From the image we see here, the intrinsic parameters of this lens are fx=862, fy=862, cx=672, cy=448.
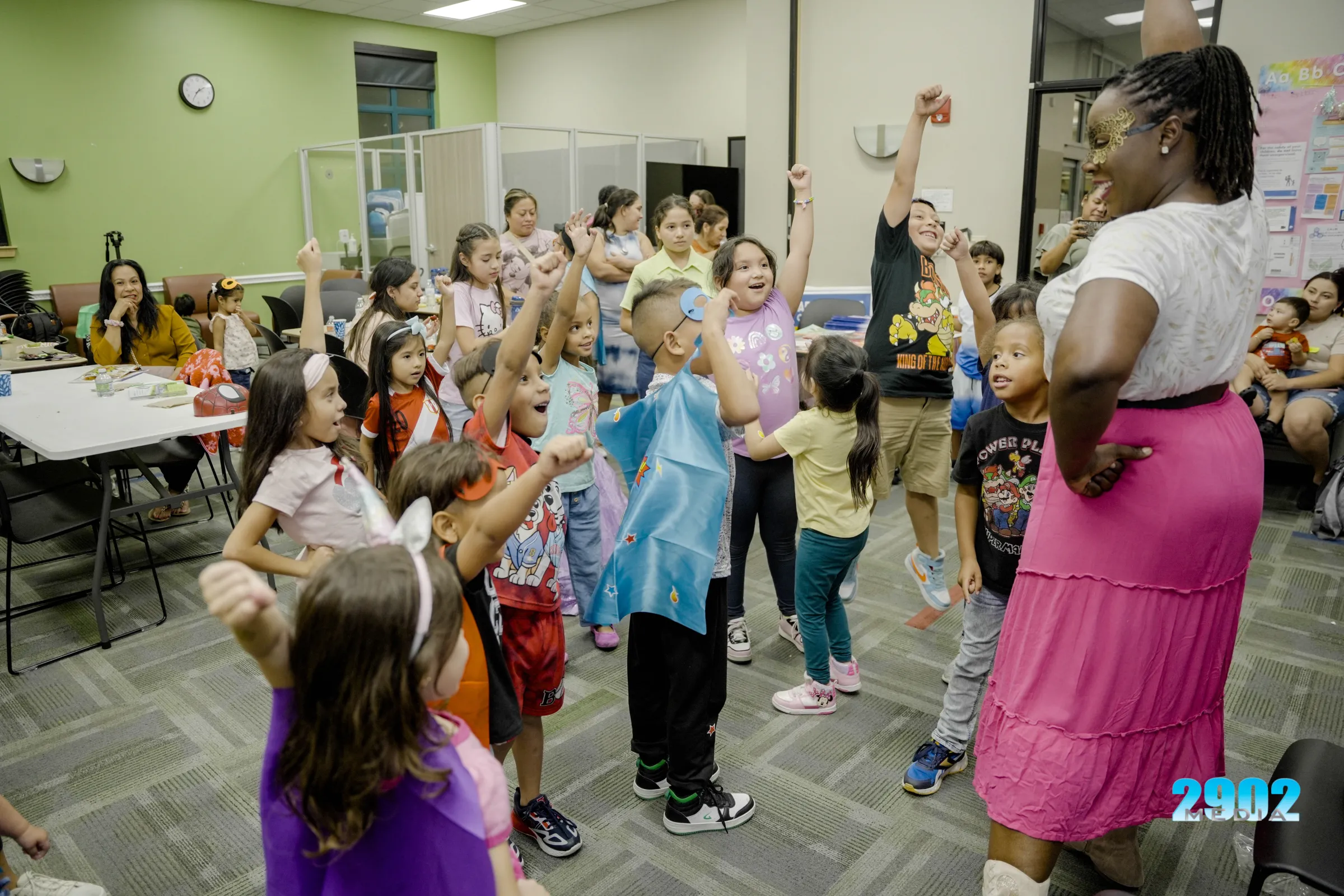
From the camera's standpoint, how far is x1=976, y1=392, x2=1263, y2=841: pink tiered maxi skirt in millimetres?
1271

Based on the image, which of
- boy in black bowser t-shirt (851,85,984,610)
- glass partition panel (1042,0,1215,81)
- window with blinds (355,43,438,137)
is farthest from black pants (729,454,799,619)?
window with blinds (355,43,438,137)

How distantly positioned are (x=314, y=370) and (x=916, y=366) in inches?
78.5

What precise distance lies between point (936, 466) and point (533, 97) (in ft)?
27.9

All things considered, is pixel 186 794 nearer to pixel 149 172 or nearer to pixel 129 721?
pixel 129 721

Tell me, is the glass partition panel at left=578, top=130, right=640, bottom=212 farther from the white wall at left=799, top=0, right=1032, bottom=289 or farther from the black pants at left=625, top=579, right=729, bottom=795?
the black pants at left=625, top=579, right=729, bottom=795

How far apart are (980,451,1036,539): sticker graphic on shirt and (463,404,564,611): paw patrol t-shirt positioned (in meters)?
1.00

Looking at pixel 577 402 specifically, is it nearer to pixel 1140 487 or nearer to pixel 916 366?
pixel 916 366

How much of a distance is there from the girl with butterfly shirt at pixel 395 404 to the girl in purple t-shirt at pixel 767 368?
3.02 ft

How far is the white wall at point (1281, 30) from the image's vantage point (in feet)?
14.7

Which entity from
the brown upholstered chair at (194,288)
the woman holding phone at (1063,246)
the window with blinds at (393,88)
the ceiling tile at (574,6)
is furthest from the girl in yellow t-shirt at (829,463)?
the window with blinds at (393,88)

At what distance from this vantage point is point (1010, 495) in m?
1.94

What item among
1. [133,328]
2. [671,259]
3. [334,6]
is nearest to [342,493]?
[671,259]

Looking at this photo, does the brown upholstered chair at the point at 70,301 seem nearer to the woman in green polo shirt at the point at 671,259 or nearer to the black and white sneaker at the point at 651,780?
the woman in green polo shirt at the point at 671,259

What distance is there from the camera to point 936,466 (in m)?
3.16
